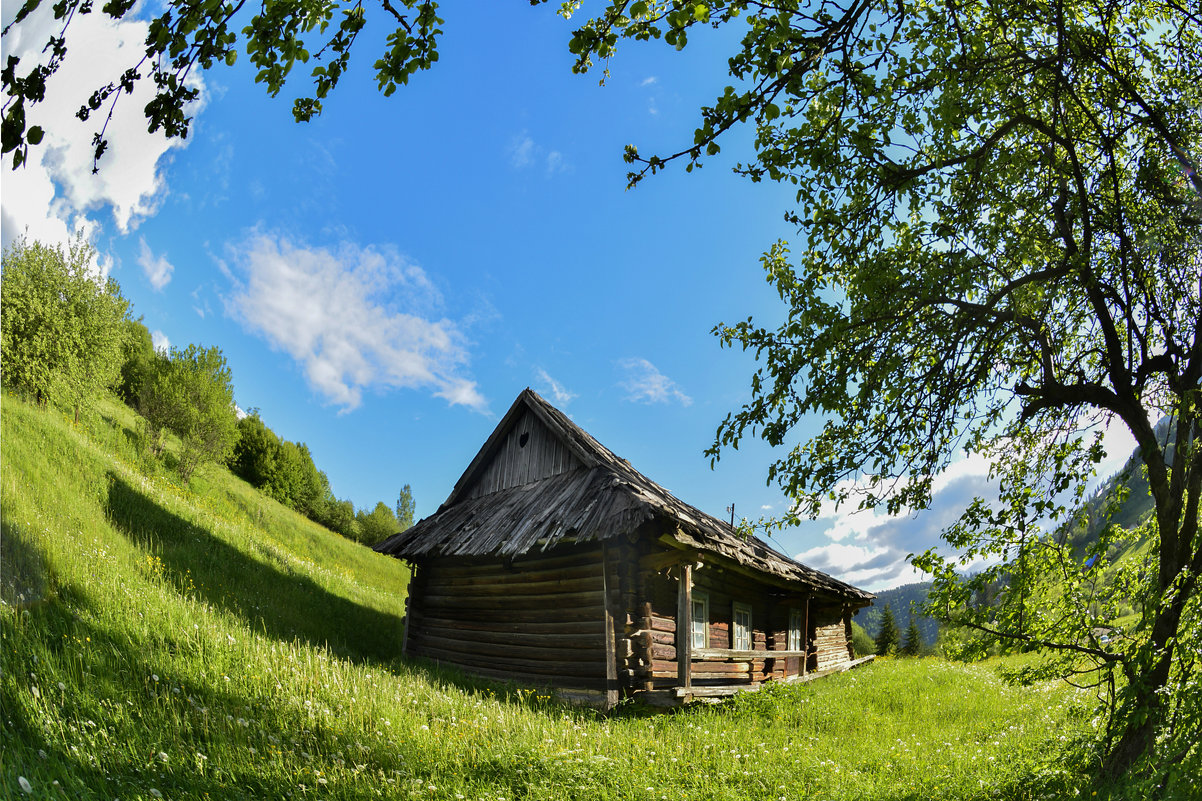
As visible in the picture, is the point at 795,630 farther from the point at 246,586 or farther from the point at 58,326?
the point at 58,326

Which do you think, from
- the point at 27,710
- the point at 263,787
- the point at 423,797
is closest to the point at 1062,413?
the point at 423,797

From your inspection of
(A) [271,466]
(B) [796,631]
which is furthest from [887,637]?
(A) [271,466]

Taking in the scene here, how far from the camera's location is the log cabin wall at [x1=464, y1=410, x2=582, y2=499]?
47.4 ft

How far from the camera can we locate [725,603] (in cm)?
1350

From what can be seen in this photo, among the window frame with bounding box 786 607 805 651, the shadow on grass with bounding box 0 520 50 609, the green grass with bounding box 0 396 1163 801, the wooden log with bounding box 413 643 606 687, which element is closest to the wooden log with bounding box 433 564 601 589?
the wooden log with bounding box 413 643 606 687

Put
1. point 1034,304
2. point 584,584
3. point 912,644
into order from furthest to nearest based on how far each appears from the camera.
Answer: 1. point 912,644
2. point 584,584
3. point 1034,304

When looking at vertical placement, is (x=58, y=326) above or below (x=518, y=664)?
above

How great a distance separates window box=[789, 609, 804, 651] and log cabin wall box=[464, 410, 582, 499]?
8454 mm

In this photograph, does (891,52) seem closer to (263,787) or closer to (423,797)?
(423,797)

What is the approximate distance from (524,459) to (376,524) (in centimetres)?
3963

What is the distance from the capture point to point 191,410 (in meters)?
25.6

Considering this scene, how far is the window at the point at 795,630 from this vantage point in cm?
1694

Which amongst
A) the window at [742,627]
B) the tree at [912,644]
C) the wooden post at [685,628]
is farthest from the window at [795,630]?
the tree at [912,644]

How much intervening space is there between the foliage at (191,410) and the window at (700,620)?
22.8 metres
